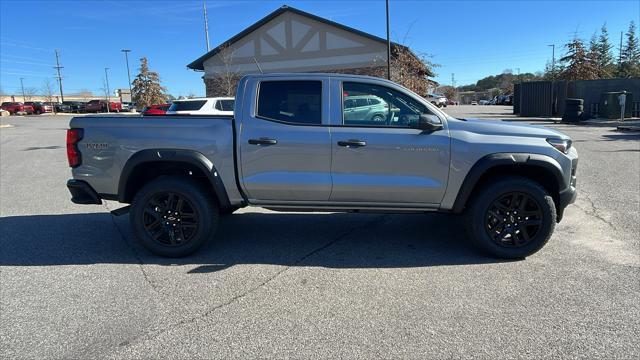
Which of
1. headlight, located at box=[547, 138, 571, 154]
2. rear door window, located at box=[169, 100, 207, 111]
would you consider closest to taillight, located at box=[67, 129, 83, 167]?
headlight, located at box=[547, 138, 571, 154]

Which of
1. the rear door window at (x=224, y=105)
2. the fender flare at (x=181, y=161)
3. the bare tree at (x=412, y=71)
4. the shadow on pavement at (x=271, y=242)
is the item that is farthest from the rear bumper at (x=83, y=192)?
the bare tree at (x=412, y=71)

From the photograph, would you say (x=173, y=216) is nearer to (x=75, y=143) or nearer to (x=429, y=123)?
(x=75, y=143)

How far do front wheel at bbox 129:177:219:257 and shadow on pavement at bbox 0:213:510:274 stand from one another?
16 centimetres

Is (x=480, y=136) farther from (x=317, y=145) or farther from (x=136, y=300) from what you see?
(x=136, y=300)

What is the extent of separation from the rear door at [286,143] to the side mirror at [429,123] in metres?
0.93

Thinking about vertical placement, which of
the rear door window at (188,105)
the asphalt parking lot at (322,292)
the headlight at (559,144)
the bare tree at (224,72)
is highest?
the bare tree at (224,72)

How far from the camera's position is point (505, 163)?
4.53 metres

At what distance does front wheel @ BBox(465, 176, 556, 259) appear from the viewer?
181 inches

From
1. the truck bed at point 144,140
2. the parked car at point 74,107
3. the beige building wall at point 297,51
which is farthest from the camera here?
the parked car at point 74,107

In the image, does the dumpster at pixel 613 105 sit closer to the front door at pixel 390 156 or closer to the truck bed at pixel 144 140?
the front door at pixel 390 156

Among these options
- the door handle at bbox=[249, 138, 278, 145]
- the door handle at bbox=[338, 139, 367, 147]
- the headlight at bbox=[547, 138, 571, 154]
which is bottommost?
the headlight at bbox=[547, 138, 571, 154]

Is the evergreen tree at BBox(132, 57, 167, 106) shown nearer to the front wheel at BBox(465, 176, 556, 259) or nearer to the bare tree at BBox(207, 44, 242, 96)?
the bare tree at BBox(207, 44, 242, 96)

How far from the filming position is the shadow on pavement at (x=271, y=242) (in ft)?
15.7

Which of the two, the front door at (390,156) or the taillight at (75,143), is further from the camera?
the taillight at (75,143)
